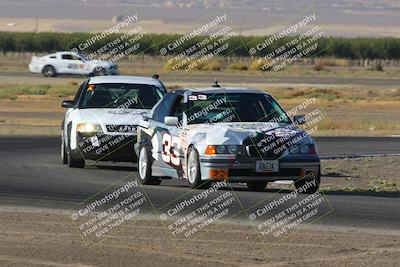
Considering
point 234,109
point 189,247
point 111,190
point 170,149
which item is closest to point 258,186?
point 234,109

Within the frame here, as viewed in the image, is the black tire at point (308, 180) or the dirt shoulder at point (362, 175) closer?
the black tire at point (308, 180)

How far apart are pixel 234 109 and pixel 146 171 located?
1.79 m

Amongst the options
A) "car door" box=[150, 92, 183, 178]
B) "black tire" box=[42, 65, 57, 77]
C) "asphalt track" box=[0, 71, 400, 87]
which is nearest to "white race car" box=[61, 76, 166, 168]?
"car door" box=[150, 92, 183, 178]

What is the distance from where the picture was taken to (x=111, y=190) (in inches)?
725

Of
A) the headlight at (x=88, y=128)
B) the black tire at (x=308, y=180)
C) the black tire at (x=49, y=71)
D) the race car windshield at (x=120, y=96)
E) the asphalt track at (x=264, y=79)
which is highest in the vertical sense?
the race car windshield at (x=120, y=96)

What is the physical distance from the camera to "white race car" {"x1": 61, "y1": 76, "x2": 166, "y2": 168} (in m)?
21.7

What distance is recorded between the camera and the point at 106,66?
73.6 m

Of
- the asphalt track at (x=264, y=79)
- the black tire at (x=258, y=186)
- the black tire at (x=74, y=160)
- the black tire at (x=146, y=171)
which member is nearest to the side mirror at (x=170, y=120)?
the black tire at (x=146, y=171)

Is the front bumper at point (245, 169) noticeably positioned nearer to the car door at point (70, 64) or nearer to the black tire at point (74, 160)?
the black tire at point (74, 160)

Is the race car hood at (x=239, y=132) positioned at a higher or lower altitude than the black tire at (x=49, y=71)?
higher

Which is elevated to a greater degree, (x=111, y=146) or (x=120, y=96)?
(x=120, y=96)

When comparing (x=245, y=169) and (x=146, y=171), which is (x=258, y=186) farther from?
(x=245, y=169)

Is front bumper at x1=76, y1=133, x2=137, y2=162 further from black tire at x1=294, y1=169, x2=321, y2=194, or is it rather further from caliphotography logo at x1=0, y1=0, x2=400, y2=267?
black tire at x1=294, y1=169, x2=321, y2=194

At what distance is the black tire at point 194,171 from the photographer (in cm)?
1756
